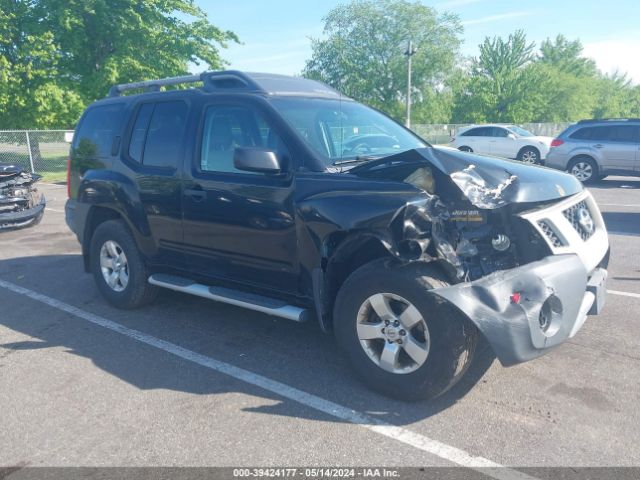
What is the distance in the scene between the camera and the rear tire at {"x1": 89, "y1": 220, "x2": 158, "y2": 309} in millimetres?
5301

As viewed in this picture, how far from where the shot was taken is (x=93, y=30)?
23219mm

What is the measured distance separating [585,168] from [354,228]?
14.0m

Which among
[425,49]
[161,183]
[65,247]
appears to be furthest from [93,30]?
[425,49]

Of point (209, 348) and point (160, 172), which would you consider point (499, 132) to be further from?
point (209, 348)

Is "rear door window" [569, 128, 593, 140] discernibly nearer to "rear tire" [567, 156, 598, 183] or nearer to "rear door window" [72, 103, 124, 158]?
"rear tire" [567, 156, 598, 183]

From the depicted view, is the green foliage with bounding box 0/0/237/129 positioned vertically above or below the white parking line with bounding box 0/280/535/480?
above

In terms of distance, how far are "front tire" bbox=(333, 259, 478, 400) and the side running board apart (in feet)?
1.34

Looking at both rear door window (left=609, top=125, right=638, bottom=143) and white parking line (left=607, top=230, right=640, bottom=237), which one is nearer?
white parking line (left=607, top=230, right=640, bottom=237)

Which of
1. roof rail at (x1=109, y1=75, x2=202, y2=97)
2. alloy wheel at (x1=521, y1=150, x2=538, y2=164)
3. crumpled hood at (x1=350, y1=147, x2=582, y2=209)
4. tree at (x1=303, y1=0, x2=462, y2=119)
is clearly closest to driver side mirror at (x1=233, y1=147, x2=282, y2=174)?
crumpled hood at (x1=350, y1=147, x2=582, y2=209)

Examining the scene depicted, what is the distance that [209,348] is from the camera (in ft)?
14.6

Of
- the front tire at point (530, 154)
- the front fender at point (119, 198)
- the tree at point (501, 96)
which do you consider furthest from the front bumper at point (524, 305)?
the tree at point (501, 96)

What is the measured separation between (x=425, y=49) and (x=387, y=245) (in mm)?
51217

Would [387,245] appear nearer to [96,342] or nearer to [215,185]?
[215,185]

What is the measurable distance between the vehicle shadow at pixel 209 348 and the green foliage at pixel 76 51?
18.1 m
